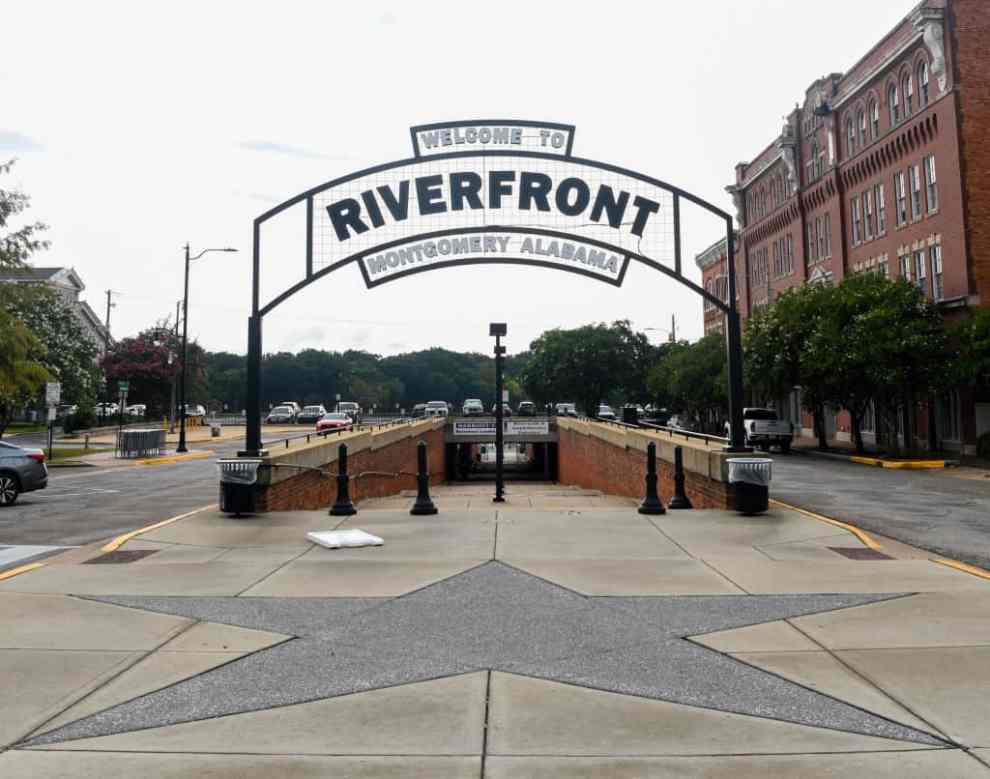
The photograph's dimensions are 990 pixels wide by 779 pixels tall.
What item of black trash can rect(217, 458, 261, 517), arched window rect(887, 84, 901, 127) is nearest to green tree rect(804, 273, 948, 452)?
arched window rect(887, 84, 901, 127)

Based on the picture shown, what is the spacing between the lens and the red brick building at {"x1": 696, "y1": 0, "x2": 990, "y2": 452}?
108 feet

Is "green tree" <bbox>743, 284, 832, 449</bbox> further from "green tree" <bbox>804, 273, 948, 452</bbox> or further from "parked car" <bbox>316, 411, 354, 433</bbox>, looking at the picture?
"parked car" <bbox>316, 411, 354, 433</bbox>

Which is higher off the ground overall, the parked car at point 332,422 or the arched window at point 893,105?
the arched window at point 893,105

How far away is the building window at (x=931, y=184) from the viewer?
3528 centimetres

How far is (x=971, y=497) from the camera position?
18031 mm

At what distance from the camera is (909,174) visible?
37406mm

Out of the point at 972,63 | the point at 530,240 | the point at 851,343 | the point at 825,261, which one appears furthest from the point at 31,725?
the point at 825,261

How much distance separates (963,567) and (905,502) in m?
8.20

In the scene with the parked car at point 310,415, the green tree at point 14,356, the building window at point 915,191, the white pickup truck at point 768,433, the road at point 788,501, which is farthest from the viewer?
the parked car at point 310,415

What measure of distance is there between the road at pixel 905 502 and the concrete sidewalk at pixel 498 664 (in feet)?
6.82

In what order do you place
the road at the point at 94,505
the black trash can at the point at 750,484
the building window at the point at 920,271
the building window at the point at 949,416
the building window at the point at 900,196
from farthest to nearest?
the building window at the point at 900,196
the building window at the point at 920,271
the building window at the point at 949,416
the black trash can at the point at 750,484
the road at the point at 94,505

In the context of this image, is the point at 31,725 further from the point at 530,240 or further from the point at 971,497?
the point at 971,497

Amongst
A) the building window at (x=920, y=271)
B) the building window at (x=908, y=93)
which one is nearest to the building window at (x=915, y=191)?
the building window at (x=920, y=271)

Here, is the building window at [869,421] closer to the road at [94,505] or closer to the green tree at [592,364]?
the road at [94,505]
